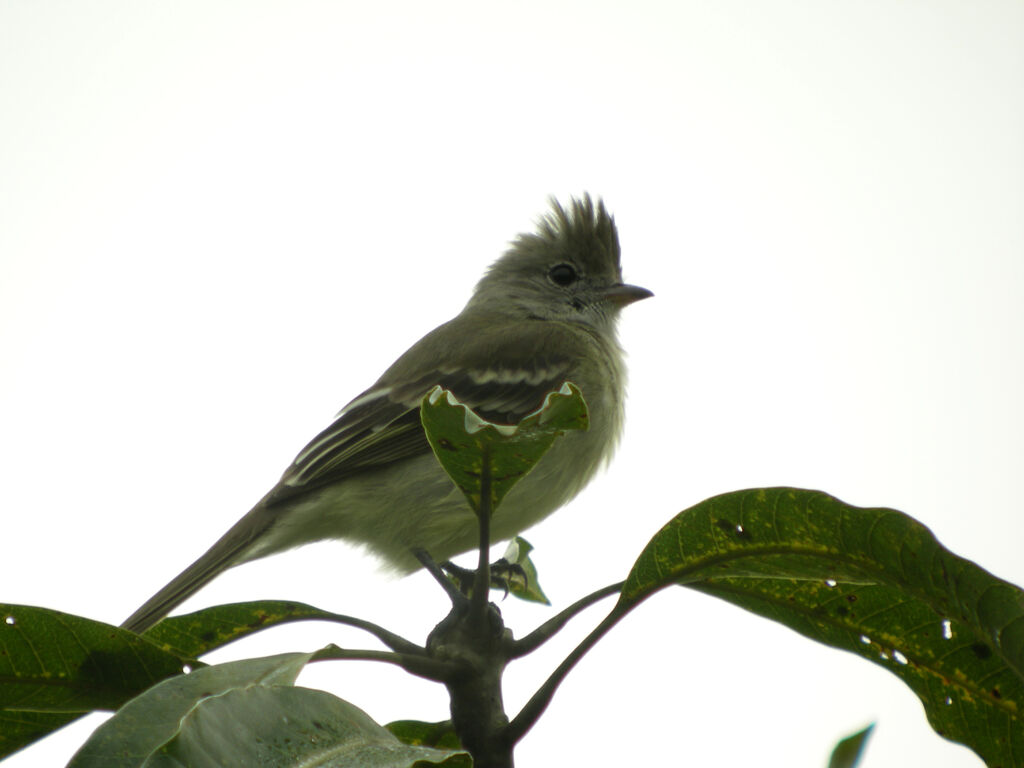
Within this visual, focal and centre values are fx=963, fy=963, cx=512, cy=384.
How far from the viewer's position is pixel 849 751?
123cm

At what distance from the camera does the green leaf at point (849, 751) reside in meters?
1.22

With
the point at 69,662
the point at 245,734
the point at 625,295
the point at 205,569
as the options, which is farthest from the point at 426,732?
the point at 625,295

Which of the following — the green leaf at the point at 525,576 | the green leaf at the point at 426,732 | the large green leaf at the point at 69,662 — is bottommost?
the green leaf at the point at 426,732

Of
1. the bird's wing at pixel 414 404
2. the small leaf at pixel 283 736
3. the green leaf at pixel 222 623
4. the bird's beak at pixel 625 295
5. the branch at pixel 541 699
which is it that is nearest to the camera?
the small leaf at pixel 283 736

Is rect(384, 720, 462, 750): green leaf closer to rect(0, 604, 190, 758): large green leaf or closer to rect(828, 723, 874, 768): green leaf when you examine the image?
rect(0, 604, 190, 758): large green leaf

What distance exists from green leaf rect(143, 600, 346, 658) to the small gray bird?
5.88ft

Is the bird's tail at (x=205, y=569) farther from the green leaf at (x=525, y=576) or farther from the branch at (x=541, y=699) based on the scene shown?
the branch at (x=541, y=699)

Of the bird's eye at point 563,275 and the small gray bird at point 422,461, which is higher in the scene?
the bird's eye at point 563,275

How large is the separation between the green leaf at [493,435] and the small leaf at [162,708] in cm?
42

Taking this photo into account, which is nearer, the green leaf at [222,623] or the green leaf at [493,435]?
the green leaf at [493,435]

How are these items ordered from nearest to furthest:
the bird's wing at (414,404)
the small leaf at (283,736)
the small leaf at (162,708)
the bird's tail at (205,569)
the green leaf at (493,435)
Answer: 1. the small leaf at (283,736)
2. the small leaf at (162,708)
3. the green leaf at (493,435)
4. the bird's tail at (205,569)
5. the bird's wing at (414,404)

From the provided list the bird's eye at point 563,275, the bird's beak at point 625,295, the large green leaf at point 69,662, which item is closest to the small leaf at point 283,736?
the large green leaf at point 69,662

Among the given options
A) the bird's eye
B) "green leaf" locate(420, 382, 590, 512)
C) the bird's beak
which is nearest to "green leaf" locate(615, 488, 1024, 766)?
"green leaf" locate(420, 382, 590, 512)

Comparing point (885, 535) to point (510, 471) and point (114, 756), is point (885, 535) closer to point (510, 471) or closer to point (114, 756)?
point (510, 471)
